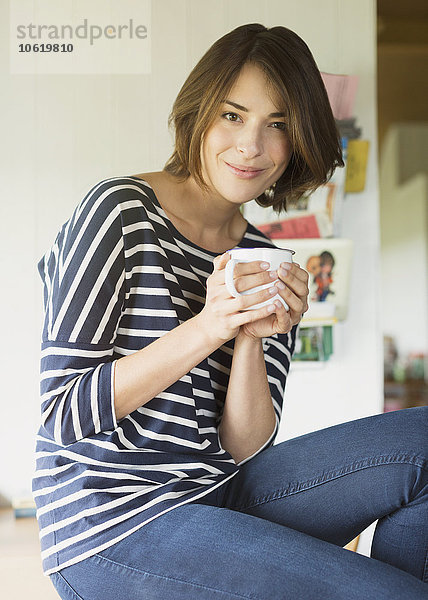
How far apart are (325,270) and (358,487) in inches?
32.8

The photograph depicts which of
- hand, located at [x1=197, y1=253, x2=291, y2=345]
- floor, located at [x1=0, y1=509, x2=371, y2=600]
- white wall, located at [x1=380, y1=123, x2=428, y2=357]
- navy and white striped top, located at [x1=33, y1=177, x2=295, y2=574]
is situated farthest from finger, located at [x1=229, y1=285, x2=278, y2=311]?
white wall, located at [x1=380, y1=123, x2=428, y2=357]

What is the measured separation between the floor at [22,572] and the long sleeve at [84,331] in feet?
1.52

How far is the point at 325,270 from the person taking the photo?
1601mm

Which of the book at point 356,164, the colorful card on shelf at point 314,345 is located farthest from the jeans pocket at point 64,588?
the book at point 356,164

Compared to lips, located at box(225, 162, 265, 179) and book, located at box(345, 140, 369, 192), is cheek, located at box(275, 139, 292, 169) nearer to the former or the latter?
lips, located at box(225, 162, 265, 179)

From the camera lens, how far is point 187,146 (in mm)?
946

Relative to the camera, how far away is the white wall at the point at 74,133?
1.52 meters

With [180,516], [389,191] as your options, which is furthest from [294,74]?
[389,191]

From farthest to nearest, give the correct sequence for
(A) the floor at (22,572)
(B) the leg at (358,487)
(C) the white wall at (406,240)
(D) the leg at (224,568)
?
(C) the white wall at (406,240) < (A) the floor at (22,572) < (B) the leg at (358,487) < (D) the leg at (224,568)

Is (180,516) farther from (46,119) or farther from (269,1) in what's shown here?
(269,1)

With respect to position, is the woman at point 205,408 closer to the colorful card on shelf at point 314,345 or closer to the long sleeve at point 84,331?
the long sleeve at point 84,331

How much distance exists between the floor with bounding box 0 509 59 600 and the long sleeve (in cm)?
46

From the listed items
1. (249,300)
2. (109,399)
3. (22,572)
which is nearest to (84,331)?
(109,399)

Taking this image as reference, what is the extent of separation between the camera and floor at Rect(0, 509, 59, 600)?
1.10 metres
